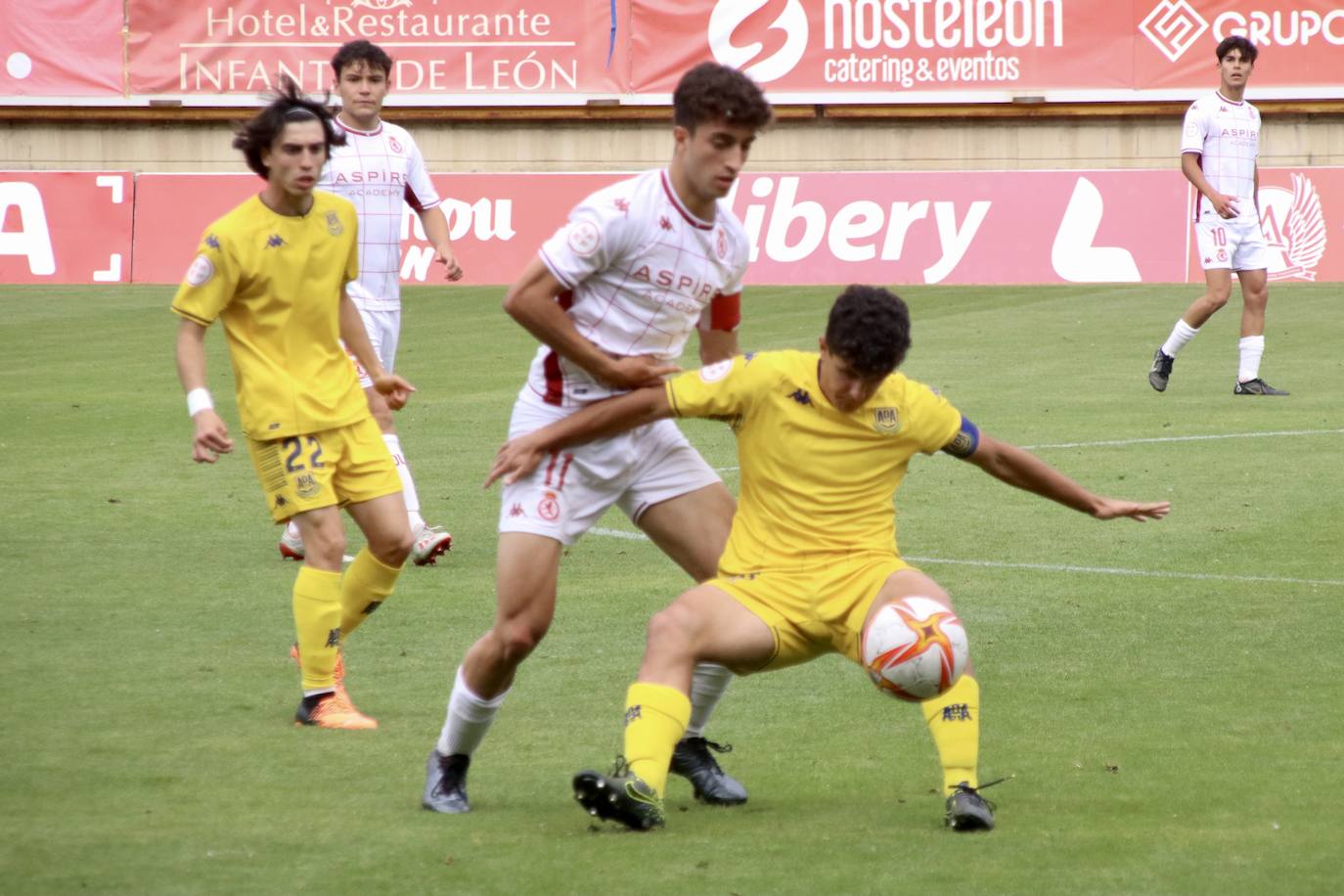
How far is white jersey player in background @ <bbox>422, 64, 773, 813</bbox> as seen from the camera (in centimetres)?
527

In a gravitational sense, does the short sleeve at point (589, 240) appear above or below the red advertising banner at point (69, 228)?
above

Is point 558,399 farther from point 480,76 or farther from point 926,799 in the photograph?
point 480,76

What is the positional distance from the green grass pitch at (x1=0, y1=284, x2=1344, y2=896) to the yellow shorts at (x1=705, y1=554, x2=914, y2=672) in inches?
17.6

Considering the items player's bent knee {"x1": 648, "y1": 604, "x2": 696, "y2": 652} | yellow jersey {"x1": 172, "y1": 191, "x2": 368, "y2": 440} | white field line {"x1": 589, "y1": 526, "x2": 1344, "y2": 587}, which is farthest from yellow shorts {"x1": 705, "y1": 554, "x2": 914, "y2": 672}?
white field line {"x1": 589, "y1": 526, "x2": 1344, "y2": 587}

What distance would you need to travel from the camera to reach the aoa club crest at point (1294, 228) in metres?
23.5

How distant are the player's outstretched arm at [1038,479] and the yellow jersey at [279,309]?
220 cm

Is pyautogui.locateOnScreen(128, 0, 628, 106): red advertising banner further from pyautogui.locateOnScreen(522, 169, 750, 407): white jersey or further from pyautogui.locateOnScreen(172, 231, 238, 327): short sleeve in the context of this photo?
pyautogui.locateOnScreen(522, 169, 750, 407): white jersey

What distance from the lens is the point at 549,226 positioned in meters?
25.3

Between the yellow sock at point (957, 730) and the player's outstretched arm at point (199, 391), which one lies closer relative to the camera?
the yellow sock at point (957, 730)

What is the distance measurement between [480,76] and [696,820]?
2475 cm

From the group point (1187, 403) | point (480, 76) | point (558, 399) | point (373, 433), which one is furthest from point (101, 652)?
point (480, 76)

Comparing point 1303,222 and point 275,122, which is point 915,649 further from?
point 1303,222

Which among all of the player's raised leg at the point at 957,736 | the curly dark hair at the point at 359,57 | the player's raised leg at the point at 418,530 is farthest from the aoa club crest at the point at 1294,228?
the player's raised leg at the point at 957,736

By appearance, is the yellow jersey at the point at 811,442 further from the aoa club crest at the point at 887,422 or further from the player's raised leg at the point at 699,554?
the player's raised leg at the point at 699,554
